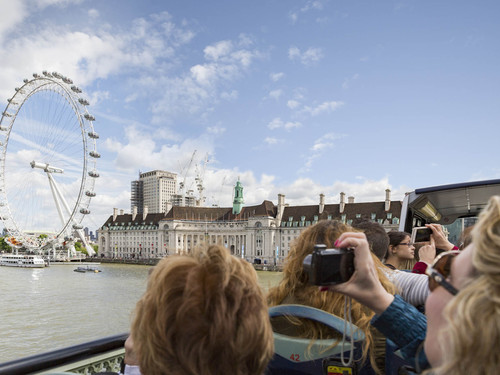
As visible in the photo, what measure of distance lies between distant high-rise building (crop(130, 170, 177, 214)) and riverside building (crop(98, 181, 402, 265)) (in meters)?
42.6

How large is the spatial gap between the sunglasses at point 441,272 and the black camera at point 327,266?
0.30m

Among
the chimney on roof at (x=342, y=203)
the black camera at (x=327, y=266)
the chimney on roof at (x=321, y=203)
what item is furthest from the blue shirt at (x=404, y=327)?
the chimney on roof at (x=321, y=203)

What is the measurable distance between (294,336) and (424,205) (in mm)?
6349

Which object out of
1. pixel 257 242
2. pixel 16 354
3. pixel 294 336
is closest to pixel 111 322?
pixel 16 354

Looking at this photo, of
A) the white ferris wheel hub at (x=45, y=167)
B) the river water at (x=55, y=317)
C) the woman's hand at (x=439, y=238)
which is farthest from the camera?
the white ferris wheel hub at (x=45, y=167)

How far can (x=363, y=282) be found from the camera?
142 centimetres

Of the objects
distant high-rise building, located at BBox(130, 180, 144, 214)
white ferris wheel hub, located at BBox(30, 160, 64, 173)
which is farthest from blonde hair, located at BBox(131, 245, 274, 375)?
distant high-rise building, located at BBox(130, 180, 144, 214)

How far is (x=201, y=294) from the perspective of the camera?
1.19 metres

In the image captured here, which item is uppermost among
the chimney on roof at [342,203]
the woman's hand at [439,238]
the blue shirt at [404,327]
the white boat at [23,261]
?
the chimney on roof at [342,203]

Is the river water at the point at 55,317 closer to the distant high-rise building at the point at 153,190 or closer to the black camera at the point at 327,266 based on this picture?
the black camera at the point at 327,266

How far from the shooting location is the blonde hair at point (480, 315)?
2.91 ft

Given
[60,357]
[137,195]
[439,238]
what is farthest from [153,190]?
[60,357]

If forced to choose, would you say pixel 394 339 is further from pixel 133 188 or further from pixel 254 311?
pixel 133 188

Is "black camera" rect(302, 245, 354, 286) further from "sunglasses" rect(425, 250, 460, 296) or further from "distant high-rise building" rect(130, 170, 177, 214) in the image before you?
"distant high-rise building" rect(130, 170, 177, 214)
